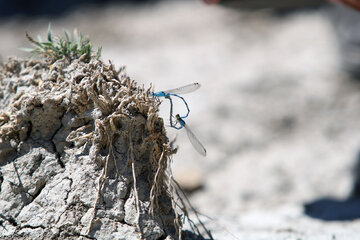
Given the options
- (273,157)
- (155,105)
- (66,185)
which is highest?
(155,105)

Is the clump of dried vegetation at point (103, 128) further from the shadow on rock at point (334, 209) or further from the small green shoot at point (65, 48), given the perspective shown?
the shadow on rock at point (334, 209)

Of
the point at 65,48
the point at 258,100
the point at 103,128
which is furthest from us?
the point at 258,100

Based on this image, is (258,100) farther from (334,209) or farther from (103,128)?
(103,128)

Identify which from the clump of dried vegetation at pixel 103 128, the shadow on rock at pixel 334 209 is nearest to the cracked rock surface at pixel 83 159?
the clump of dried vegetation at pixel 103 128

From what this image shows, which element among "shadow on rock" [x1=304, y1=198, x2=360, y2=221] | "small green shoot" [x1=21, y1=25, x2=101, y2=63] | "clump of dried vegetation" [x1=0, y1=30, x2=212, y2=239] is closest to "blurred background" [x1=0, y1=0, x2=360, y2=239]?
"shadow on rock" [x1=304, y1=198, x2=360, y2=221]

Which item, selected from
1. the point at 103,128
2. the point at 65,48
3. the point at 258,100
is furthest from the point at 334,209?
the point at 258,100

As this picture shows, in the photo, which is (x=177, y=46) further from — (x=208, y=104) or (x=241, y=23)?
(x=208, y=104)

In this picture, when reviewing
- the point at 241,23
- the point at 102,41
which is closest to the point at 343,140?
the point at 241,23
